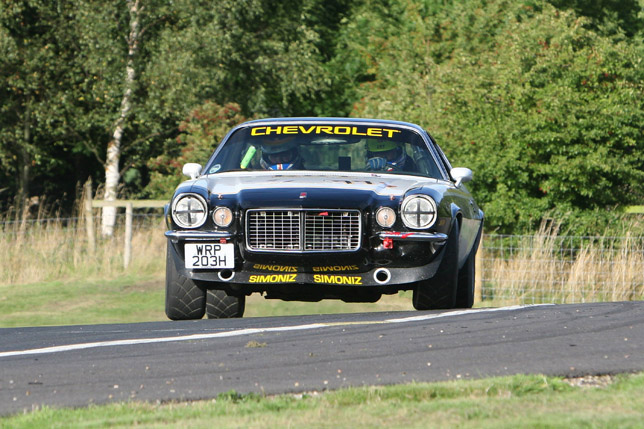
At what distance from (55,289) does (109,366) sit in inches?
436

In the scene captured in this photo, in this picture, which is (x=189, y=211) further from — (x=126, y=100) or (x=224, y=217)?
(x=126, y=100)

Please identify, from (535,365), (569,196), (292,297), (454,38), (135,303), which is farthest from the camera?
(454,38)

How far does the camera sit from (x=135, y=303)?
16.3 metres

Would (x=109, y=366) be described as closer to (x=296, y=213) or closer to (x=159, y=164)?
(x=296, y=213)

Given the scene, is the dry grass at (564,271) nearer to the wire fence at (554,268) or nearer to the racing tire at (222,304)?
the wire fence at (554,268)


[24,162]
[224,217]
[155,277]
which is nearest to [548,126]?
[155,277]

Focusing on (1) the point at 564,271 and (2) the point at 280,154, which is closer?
(2) the point at 280,154

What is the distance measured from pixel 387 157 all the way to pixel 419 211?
139 cm

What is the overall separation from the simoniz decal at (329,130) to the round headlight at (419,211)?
162 cm

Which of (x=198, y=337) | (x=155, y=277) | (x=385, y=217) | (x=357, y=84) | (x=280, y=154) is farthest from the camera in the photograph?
(x=357, y=84)

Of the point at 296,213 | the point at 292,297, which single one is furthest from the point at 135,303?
the point at 296,213

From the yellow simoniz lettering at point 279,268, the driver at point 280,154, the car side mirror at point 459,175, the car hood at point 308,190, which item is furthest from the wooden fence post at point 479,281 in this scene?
the yellow simoniz lettering at point 279,268

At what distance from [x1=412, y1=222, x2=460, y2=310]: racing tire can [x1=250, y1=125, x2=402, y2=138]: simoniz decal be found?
54.2 inches

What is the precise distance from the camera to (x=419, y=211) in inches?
340
